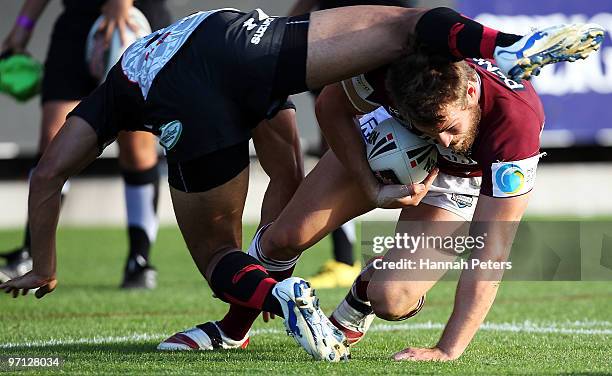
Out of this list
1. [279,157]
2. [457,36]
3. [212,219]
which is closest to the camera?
[457,36]

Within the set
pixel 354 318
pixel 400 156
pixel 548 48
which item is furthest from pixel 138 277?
pixel 548 48

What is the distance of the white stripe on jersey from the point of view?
4418 mm

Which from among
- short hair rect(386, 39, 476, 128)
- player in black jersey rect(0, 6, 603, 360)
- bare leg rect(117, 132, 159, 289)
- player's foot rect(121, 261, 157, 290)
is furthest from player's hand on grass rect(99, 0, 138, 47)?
short hair rect(386, 39, 476, 128)

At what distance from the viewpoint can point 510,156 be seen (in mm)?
4156

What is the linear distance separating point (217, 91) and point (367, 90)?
66 centimetres

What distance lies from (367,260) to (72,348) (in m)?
1.45

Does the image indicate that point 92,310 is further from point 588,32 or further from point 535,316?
point 588,32

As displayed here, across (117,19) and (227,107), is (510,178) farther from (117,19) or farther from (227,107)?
(117,19)

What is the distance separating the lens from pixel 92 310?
256 inches

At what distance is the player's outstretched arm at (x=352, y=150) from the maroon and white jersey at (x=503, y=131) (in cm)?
25

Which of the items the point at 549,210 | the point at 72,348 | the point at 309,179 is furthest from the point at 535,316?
the point at 549,210

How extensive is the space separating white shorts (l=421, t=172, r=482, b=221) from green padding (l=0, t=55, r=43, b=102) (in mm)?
3584

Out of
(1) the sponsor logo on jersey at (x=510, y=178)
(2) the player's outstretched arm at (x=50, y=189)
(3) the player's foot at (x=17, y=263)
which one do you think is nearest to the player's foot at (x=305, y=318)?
(1) the sponsor logo on jersey at (x=510, y=178)

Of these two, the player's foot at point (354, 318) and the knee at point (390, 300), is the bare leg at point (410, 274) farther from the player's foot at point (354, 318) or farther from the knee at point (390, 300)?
the player's foot at point (354, 318)
